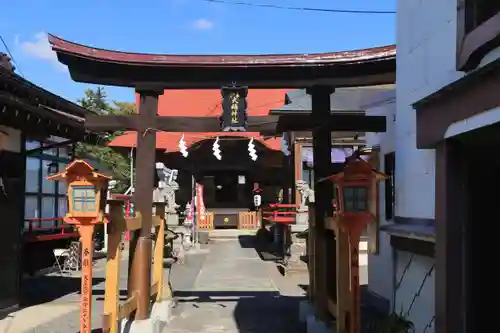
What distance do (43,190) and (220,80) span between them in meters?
8.73

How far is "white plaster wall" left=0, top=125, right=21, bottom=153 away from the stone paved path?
446 centimetres

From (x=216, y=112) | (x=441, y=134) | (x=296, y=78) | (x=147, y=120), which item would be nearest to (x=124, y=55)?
(x=147, y=120)

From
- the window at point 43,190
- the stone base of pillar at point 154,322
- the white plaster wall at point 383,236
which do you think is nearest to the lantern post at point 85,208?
the stone base of pillar at point 154,322

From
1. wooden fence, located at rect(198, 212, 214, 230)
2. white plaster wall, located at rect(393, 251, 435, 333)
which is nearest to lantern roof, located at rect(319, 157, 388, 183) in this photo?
white plaster wall, located at rect(393, 251, 435, 333)

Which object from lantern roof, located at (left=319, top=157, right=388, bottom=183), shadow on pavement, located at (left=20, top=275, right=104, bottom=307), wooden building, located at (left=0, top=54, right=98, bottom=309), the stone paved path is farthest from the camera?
shadow on pavement, located at (left=20, top=275, right=104, bottom=307)

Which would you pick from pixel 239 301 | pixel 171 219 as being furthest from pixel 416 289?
pixel 171 219

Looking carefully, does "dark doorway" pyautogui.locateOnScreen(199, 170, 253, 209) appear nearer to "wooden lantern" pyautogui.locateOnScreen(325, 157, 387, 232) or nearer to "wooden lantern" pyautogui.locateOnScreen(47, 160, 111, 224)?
"wooden lantern" pyautogui.locateOnScreen(47, 160, 111, 224)

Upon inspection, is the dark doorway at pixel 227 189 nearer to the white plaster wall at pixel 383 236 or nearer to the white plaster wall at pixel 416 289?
Result: the white plaster wall at pixel 383 236

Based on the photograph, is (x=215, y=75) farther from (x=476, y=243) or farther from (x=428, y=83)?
(x=476, y=243)

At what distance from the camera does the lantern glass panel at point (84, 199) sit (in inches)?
263

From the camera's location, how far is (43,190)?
16.1 metres

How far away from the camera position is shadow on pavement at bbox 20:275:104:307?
38.6ft

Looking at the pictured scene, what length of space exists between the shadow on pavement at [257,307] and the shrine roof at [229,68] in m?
4.21

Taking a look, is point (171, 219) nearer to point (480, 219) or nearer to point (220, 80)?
point (220, 80)
